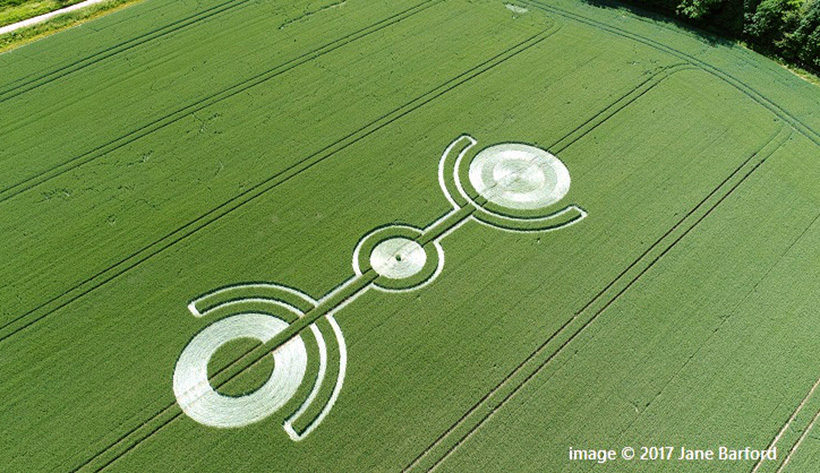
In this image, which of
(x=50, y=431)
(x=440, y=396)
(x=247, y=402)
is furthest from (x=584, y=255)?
(x=50, y=431)

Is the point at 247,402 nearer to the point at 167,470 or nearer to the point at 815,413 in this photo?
the point at 167,470

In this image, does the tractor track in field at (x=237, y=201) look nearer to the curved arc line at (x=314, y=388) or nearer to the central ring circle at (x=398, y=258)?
the central ring circle at (x=398, y=258)

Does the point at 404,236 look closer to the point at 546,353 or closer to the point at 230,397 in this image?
the point at 546,353

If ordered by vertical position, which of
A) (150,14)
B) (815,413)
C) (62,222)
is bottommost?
(815,413)

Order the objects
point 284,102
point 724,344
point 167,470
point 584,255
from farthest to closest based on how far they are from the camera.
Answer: point 284,102
point 584,255
point 724,344
point 167,470

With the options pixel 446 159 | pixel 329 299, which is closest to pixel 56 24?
pixel 446 159

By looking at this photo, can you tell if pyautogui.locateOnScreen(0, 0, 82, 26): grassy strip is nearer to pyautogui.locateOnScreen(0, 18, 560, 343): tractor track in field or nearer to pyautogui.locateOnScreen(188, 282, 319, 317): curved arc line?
pyautogui.locateOnScreen(0, 18, 560, 343): tractor track in field

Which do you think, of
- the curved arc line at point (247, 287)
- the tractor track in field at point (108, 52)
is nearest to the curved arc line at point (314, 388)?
the curved arc line at point (247, 287)
